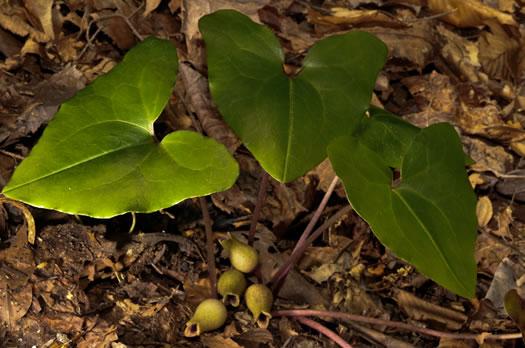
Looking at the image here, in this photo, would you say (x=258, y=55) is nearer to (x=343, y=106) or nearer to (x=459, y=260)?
(x=343, y=106)

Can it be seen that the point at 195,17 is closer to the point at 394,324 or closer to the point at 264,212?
the point at 264,212

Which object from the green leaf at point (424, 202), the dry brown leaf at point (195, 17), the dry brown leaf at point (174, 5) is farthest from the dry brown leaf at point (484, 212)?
the dry brown leaf at point (174, 5)

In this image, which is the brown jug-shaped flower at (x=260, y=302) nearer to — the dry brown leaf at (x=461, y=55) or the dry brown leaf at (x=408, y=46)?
the dry brown leaf at (x=408, y=46)

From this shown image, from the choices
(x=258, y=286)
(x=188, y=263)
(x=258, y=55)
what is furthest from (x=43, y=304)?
(x=258, y=55)

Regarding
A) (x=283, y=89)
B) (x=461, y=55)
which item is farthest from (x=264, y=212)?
(x=461, y=55)

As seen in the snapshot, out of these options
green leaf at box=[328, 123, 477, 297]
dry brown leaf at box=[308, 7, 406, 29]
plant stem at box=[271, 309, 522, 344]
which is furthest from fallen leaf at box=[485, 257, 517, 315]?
dry brown leaf at box=[308, 7, 406, 29]

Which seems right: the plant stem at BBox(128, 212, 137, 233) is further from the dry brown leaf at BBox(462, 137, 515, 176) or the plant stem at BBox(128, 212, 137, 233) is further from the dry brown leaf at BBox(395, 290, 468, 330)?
the dry brown leaf at BBox(462, 137, 515, 176)
